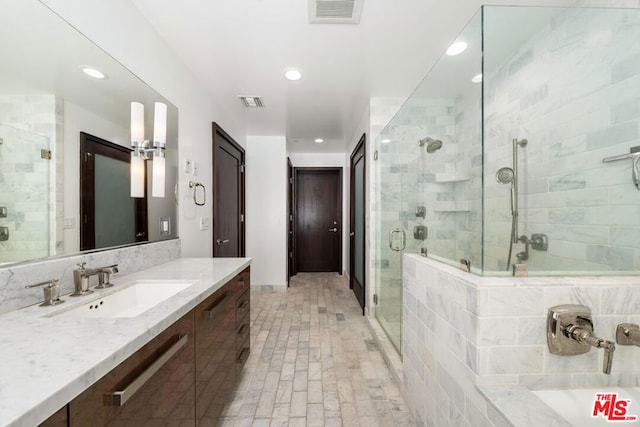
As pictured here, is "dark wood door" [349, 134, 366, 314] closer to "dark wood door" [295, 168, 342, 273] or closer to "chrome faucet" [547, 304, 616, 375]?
"dark wood door" [295, 168, 342, 273]

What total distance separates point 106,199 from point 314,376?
70.0 inches

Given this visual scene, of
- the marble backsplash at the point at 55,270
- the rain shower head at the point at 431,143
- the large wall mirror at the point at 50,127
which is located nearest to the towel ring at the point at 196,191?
the marble backsplash at the point at 55,270

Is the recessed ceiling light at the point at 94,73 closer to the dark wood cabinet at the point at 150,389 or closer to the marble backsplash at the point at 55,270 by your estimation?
the marble backsplash at the point at 55,270

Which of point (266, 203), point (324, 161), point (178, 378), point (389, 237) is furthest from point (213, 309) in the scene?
point (324, 161)

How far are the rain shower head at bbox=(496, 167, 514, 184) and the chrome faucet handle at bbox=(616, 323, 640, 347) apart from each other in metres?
0.76

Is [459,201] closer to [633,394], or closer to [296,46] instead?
[633,394]

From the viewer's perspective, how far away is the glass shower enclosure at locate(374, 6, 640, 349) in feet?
4.08

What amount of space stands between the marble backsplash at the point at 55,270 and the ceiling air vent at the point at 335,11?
5.81ft

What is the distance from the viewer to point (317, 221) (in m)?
5.47

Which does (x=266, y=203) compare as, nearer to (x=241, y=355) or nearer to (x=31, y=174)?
(x=241, y=355)

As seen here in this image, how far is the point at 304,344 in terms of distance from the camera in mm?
2502

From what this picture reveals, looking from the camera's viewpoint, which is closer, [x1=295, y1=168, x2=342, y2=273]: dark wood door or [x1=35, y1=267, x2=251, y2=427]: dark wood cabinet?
[x1=35, y1=267, x2=251, y2=427]: dark wood cabinet

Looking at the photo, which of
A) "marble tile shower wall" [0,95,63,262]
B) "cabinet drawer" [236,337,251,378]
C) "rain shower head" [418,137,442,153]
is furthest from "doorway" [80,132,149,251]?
"rain shower head" [418,137,442,153]

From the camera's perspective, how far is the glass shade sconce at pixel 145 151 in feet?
5.11
